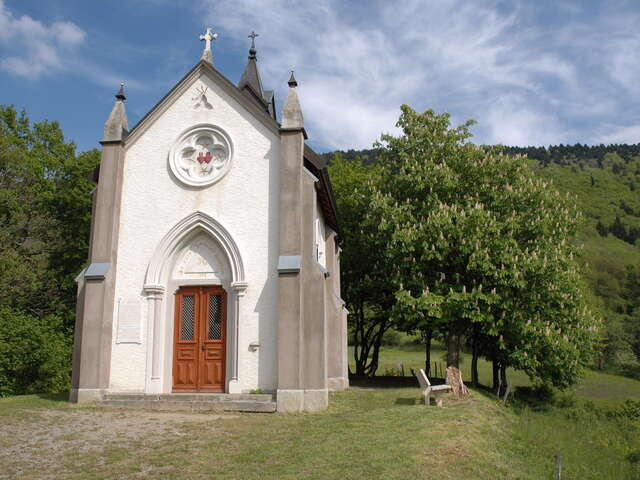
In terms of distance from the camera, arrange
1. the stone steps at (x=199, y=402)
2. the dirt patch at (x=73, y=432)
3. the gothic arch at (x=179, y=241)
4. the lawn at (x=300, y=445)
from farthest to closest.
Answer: the gothic arch at (x=179, y=241), the stone steps at (x=199, y=402), the dirt patch at (x=73, y=432), the lawn at (x=300, y=445)

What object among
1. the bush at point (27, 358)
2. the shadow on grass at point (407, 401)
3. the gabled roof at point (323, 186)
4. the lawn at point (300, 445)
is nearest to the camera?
the lawn at point (300, 445)

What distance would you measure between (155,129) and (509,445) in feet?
39.5

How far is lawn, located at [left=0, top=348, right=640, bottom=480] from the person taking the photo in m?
7.34

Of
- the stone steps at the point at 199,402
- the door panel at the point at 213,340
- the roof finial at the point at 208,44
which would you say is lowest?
the stone steps at the point at 199,402

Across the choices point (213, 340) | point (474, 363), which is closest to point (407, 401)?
point (213, 340)

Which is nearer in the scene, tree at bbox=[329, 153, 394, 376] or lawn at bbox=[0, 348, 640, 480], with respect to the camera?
lawn at bbox=[0, 348, 640, 480]

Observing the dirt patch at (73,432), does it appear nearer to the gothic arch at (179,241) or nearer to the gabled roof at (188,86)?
the gothic arch at (179,241)

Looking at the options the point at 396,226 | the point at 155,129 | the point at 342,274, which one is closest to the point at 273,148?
the point at 155,129

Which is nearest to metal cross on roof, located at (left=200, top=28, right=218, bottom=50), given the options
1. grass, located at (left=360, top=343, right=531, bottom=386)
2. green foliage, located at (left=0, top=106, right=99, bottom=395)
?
green foliage, located at (left=0, top=106, right=99, bottom=395)

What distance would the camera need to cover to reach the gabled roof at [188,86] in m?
14.5

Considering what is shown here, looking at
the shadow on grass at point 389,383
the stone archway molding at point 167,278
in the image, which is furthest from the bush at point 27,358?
the shadow on grass at point 389,383

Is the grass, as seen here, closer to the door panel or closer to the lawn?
the lawn

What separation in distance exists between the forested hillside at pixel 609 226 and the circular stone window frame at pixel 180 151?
1374cm

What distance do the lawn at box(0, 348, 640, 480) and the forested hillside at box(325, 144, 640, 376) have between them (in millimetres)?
13068
